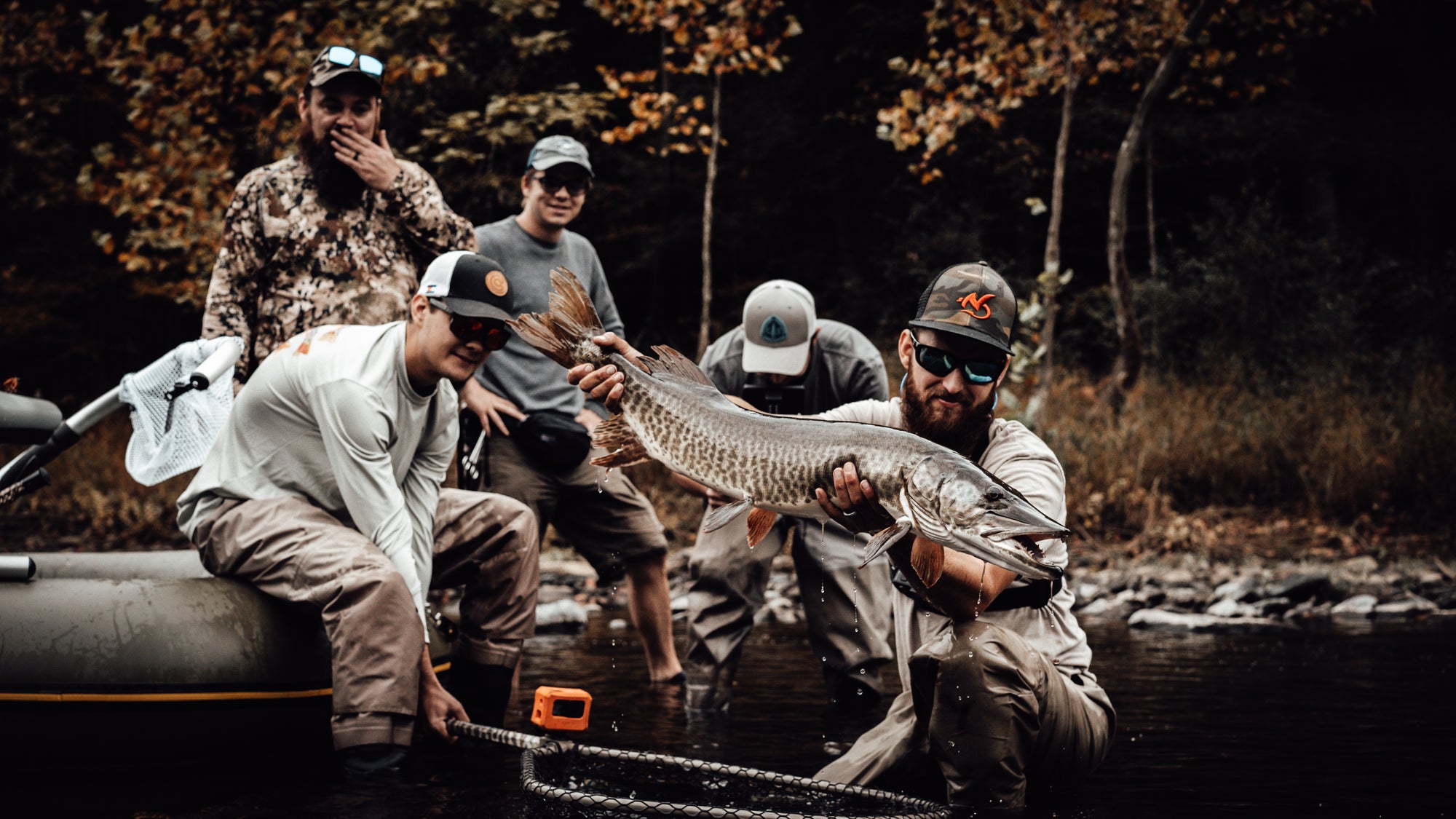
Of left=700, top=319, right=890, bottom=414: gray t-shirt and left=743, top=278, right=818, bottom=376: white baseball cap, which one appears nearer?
left=743, top=278, right=818, bottom=376: white baseball cap

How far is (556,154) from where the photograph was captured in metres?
6.11

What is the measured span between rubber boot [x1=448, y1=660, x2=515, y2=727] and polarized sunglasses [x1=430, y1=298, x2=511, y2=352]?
1.43 m

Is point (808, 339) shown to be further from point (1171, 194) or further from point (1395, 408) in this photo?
point (1171, 194)

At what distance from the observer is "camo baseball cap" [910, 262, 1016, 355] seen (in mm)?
3777

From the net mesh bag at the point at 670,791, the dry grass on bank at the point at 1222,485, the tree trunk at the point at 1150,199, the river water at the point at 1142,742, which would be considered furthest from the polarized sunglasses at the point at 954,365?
the tree trunk at the point at 1150,199

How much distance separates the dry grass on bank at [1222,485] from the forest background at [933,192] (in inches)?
1.4

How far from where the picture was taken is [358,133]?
17.5 feet

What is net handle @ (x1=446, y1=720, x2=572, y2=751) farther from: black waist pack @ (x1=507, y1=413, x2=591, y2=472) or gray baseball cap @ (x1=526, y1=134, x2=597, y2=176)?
gray baseball cap @ (x1=526, y1=134, x2=597, y2=176)

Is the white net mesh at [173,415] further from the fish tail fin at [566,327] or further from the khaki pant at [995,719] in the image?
the khaki pant at [995,719]

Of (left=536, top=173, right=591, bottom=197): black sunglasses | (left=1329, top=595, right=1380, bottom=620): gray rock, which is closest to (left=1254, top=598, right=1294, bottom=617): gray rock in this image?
(left=1329, top=595, right=1380, bottom=620): gray rock

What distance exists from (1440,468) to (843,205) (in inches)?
520

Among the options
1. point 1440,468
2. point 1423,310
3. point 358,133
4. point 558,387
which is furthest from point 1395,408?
point 358,133

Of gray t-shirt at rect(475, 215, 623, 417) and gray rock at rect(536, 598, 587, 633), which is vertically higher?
gray t-shirt at rect(475, 215, 623, 417)

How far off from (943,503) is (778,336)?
242 cm
